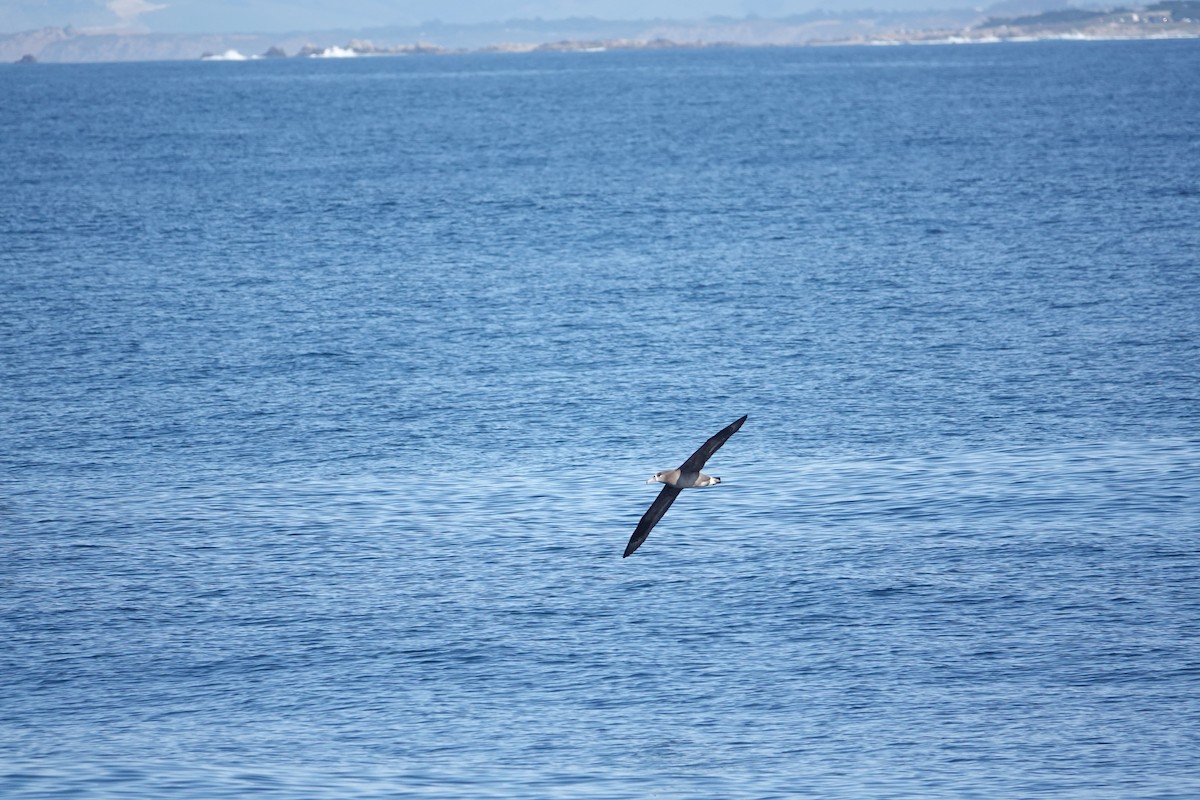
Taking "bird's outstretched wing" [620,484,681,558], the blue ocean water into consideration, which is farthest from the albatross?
the blue ocean water

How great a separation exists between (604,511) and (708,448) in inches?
681

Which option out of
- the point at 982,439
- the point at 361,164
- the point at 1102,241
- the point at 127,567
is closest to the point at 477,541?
the point at 127,567

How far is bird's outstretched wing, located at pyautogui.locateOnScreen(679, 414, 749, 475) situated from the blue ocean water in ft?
20.1

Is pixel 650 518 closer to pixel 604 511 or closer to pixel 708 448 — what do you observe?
pixel 708 448

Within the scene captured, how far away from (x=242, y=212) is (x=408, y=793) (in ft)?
255

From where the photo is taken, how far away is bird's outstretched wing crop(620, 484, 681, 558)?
24.5 meters

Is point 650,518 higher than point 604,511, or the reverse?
point 650,518

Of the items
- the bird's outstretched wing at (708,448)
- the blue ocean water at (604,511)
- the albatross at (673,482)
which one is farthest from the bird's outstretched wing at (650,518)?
the blue ocean water at (604,511)

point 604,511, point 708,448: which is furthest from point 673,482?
point 604,511

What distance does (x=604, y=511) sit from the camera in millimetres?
41344

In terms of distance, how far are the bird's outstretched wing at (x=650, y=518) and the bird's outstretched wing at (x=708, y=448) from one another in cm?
50

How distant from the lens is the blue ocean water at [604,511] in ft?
97.8

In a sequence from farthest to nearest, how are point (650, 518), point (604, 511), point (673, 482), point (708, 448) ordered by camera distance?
point (604, 511), point (673, 482), point (650, 518), point (708, 448)

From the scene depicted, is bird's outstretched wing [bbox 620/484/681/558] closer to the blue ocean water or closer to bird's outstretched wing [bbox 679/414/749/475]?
bird's outstretched wing [bbox 679/414/749/475]
